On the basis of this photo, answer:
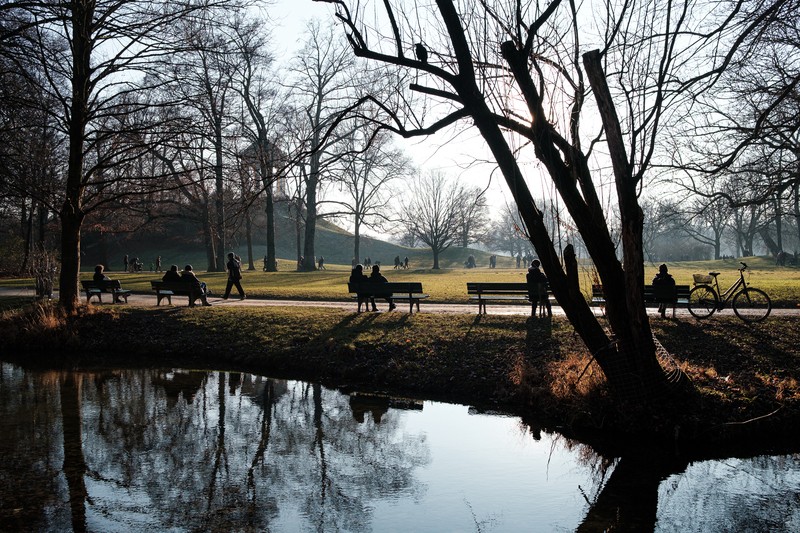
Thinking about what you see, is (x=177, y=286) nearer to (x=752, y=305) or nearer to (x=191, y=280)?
(x=191, y=280)

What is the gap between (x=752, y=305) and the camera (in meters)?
15.0

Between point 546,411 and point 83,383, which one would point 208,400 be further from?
point 546,411

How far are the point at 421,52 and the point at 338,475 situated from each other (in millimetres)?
5084

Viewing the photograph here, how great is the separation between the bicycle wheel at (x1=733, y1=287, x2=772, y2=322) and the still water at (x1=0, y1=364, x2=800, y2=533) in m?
6.54

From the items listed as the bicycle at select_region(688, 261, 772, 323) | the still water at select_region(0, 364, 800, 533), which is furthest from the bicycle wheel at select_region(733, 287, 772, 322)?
the still water at select_region(0, 364, 800, 533)

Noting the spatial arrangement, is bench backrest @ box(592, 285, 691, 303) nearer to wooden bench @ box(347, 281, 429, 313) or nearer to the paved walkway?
the paved walkway

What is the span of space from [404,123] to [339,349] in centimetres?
630

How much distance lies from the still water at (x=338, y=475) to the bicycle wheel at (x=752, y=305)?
Answer: 21.5 ft

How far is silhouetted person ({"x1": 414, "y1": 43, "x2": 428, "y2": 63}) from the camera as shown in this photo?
8008 mm

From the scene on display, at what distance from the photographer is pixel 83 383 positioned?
12242 mm

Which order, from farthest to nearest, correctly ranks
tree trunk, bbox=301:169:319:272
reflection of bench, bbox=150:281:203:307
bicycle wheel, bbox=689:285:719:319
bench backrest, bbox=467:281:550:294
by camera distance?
tree trunk, bbox=301:169:319:272 < reflection of bench, bbox=150:281:203:307 < bench backrest, bbox=467:281:550:294 < bicycle wheel, bbox=689:285:719:319

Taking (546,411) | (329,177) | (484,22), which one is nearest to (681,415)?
(546,411)

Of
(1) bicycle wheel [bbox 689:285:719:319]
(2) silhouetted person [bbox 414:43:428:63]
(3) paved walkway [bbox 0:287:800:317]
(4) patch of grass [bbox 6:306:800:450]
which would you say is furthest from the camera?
(3) paved walkway [bbox 0:287:800:317]

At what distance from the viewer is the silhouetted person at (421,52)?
8.01 metres
